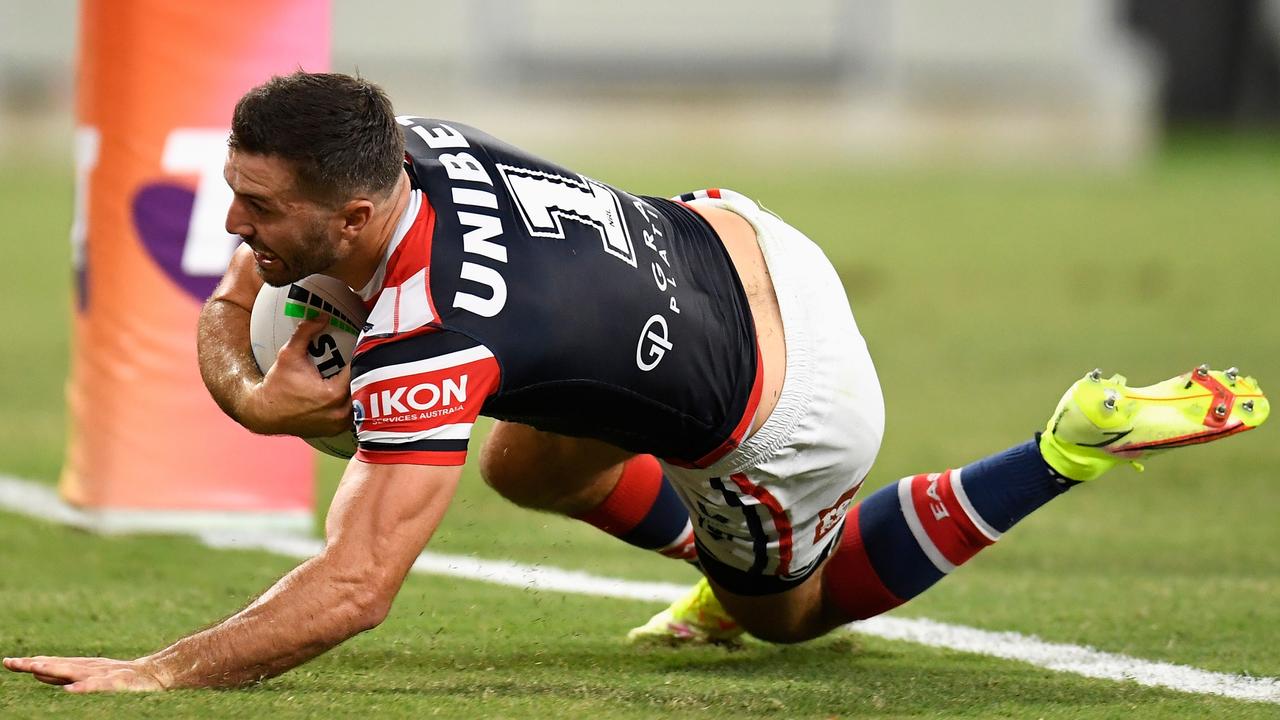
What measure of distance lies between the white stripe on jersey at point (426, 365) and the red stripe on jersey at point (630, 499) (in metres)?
1.21

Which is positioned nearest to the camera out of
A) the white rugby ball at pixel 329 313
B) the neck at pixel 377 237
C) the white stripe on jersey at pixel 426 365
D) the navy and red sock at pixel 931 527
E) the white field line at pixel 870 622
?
the white stripe on jersey at pixel 426 365

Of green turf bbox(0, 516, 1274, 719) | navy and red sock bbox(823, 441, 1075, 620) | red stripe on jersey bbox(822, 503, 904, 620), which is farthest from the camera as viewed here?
red stripe on jersey bbox(822, 503, 904, 620)

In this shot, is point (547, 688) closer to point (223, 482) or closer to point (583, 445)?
point (583, 445)

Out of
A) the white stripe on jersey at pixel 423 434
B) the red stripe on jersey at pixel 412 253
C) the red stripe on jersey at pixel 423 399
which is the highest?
the red stripe on jersey at pixel 412 253

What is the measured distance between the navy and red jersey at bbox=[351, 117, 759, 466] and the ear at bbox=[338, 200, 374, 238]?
8 cm

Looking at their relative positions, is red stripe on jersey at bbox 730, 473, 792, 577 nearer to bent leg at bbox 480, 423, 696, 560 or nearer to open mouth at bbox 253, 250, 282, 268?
bent leg at bbox 480, 423, 696, 560

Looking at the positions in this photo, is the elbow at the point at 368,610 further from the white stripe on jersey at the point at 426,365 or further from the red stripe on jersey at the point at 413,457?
the white stripe on jersey at the point at 426,365

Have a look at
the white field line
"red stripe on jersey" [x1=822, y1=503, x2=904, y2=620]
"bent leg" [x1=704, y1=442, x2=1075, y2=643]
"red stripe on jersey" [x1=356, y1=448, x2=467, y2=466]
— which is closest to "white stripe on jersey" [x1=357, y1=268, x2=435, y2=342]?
"red stripe on jersey" [x1=356, y1=448, x2=467, y2=466]

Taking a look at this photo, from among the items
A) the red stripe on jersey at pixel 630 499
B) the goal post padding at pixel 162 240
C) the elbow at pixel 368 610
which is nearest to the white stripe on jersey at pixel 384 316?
→ the elbow at pixel 368 610

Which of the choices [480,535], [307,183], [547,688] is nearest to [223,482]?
[480,535]

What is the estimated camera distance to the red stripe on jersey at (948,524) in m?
4.30

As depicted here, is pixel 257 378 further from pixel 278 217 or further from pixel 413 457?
pixel 413 457

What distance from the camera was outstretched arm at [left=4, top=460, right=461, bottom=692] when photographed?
3424 mm

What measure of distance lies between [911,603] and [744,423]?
1422mm
